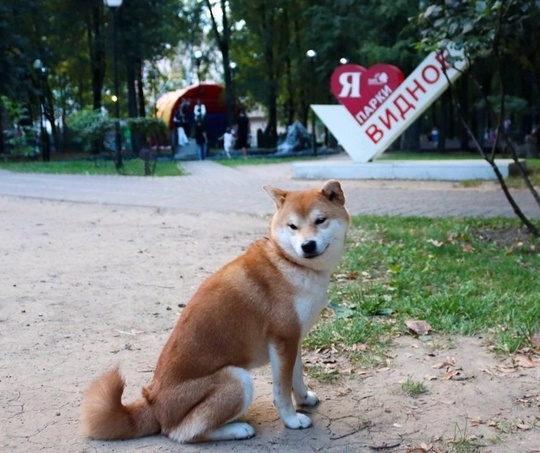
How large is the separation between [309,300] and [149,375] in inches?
54.9

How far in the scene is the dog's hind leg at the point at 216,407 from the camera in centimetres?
324

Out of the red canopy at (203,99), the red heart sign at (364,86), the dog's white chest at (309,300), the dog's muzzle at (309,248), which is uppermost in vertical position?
the red canopy at (203,99)

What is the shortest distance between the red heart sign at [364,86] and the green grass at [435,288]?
381 inches

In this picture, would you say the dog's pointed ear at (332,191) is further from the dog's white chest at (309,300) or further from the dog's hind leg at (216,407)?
the dog's hind leg at (216,407)

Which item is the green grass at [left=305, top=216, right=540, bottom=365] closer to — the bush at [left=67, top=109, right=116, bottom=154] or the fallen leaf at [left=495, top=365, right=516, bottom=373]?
the fallen leaf at [left=495, top=365, right=516, bottom=373]

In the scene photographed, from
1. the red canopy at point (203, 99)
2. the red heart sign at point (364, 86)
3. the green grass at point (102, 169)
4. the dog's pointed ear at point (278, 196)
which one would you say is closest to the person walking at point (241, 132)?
the red canopy at point (203, 99)

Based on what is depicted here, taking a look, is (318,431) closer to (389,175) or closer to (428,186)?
(428,186)

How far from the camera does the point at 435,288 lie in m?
5.95

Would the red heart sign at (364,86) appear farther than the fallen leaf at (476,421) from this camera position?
Yes

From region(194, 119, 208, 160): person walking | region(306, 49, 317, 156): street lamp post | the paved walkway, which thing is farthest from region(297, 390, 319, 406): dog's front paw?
region(306, 49, 317, 156): street lamp post

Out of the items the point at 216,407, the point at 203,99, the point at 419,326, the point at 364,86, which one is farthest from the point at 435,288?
the point at 203,99

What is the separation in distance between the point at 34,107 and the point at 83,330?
1210 inches

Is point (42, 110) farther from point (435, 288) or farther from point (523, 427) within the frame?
point (523, 427)

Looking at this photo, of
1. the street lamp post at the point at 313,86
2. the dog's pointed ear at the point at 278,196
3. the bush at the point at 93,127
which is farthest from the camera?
the street lamp post at the point at 313,86
